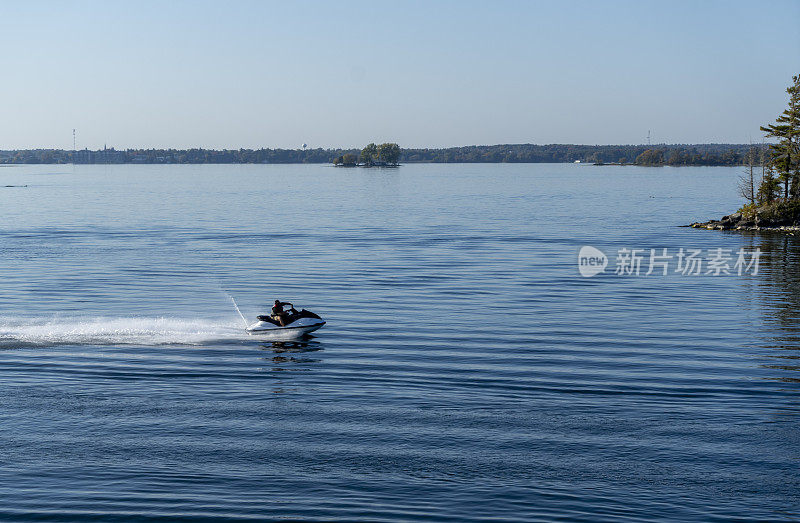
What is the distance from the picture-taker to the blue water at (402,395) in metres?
22.2

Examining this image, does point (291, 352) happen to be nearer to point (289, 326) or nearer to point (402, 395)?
point (289, 326)

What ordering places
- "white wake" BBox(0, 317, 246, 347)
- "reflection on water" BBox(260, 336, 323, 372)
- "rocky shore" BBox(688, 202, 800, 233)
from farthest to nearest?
"rocky shore" BBox(688, 202, 800, 233)
"white wake" BBox(0, 317, 246, 347)
"reflection on water" BBox(260, 336, 323, 372)

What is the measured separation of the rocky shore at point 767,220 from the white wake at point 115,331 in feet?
278

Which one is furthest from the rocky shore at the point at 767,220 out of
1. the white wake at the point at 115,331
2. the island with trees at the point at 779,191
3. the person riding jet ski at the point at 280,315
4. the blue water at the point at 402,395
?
the white wake at the point at 115,331

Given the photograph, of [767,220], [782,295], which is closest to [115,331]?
[782,295]

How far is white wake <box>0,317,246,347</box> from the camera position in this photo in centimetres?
4075

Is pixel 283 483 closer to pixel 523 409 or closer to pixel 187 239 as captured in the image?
pixel 523 409

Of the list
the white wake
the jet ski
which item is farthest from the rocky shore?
the white wake

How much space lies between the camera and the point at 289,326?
136ft

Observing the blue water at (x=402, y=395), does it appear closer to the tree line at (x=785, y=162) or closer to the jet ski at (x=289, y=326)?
the jet ski at (x=289, y=326)

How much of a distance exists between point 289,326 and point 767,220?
8730cm

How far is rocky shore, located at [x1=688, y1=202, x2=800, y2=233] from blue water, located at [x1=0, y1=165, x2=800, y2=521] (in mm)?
40639

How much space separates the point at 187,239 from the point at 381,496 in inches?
3081

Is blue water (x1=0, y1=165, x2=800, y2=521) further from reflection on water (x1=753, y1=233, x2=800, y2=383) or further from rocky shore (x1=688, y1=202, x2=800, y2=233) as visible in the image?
rocky shore (x1=688, y1=202, x2=800, y2=233)
